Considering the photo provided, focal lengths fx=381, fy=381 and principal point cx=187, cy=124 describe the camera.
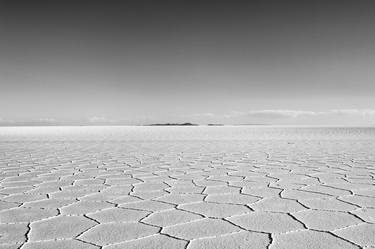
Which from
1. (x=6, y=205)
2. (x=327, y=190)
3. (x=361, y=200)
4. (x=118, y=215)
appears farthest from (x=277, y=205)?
(x=6, y=205)

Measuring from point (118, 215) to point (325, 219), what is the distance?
104 centimetres

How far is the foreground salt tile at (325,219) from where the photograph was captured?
1742 mm

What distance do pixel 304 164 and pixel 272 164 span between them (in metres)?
0.36

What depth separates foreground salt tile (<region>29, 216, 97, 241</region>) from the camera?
1.63 meters

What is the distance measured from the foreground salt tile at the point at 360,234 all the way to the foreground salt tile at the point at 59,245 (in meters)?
1.03

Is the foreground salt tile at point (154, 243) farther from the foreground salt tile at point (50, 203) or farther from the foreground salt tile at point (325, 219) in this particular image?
the foreground salt tile at point (50, 203)

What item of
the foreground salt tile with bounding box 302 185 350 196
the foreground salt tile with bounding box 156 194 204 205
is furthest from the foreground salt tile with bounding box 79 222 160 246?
the foreground salt tile with bounding box 302 185 350 196

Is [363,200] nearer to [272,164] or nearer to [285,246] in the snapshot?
[285,246]

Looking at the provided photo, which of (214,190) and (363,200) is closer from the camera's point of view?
(363,200)

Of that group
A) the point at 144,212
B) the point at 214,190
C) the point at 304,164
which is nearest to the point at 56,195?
the point at 144,212

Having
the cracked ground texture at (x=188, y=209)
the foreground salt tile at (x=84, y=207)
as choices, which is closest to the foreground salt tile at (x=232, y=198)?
the cracked ground texture at (x=188, y=209)

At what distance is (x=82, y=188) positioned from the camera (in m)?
2.79

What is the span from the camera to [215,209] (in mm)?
2100

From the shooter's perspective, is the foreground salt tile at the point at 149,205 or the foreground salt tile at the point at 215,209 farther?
the foreground salt tile at the point at 149,205
